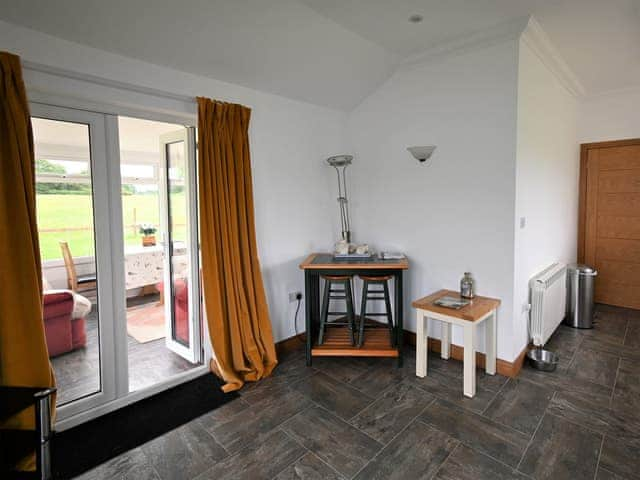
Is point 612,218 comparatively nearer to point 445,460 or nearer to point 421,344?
point 421,344

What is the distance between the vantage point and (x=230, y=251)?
2.75m

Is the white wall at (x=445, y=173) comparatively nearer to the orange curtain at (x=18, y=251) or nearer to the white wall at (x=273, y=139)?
the white wall at (x=273, y=139)

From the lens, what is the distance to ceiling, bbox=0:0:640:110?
2014mm

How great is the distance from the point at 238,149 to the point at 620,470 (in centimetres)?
306

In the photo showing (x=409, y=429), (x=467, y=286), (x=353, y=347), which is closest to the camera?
(x=409, y=429)

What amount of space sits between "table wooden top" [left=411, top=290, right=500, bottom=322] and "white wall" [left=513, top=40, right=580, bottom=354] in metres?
0.22

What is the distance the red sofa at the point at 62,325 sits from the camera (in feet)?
7.84

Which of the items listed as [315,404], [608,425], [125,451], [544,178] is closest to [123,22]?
[125,451]

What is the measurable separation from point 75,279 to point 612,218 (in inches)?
224

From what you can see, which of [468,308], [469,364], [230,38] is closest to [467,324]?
[468,308]

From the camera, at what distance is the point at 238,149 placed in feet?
9.16

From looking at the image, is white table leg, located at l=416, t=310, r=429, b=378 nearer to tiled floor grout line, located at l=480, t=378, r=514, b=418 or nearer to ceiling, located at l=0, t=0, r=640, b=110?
tiled floor grout line, located at l=480, t=378, r=514, b=418

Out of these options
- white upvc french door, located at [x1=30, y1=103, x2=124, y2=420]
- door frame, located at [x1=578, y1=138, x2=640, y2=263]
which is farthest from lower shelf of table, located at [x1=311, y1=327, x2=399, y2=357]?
door frame, located at [x1=578, y1=138, x2=640, y2=263]

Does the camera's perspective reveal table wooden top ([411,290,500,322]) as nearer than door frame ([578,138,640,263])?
Yes
